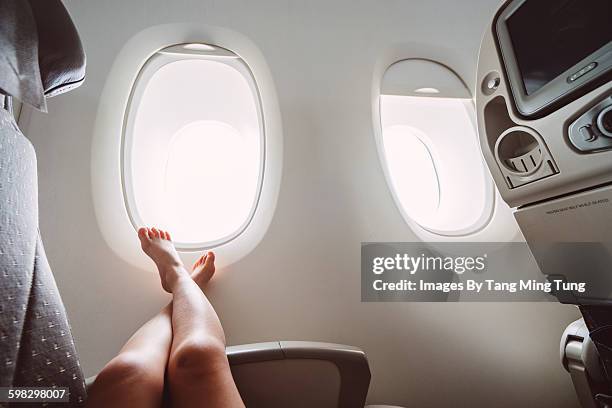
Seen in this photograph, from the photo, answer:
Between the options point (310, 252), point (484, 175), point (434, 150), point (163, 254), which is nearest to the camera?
point (163, 254)

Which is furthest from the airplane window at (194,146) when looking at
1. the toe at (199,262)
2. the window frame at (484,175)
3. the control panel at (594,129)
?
the control panel at (594,129)

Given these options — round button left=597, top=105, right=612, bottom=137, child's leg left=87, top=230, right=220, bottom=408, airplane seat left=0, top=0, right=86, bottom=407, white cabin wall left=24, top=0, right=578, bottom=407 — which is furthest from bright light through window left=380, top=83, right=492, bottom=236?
airplane seat left=0, top=0, right=86, bottom=407

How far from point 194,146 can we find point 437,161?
A: 118 centimetres

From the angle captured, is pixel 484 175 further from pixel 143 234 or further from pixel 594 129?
pixel 143 234

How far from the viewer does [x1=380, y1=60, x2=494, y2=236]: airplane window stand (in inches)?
63.5

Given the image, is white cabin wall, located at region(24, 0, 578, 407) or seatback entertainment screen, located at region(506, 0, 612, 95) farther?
white cabin wall, located at region(24, 0, 578, 407)

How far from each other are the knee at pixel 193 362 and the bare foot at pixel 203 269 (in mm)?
513

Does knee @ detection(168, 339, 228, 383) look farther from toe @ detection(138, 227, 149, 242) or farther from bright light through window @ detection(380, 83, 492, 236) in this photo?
bright light through window @ detection(380, 83, 492, 236)

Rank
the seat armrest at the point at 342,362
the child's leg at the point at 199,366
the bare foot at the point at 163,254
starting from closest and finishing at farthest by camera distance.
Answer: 1. the child's leg at the point at 199,366
2. the seat armrest at the point at 342,362
3. the bare foot at the point at 163,254

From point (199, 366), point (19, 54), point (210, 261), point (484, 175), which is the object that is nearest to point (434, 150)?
point (484, 175)

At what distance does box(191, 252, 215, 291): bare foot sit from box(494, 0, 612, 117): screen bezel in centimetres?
101

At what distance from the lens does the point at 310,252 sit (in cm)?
137

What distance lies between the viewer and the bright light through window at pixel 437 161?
167 cm

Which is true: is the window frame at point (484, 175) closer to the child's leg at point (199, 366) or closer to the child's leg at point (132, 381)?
the child's leg at point (199, 366)
